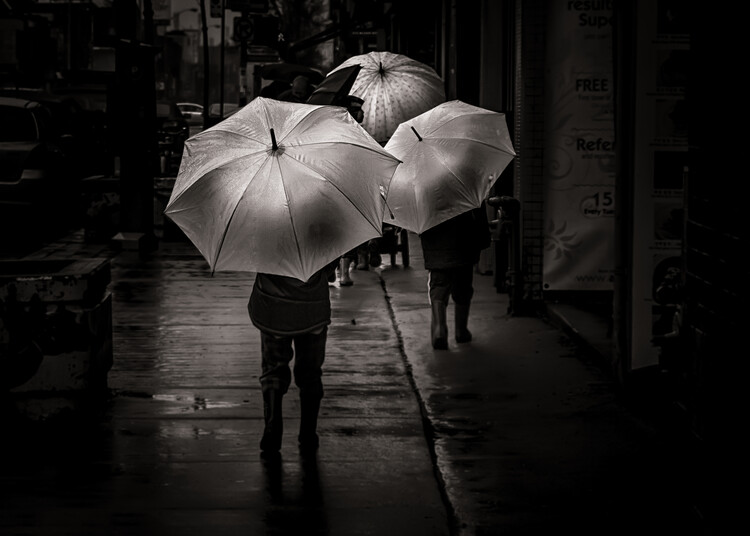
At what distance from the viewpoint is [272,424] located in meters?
6.69

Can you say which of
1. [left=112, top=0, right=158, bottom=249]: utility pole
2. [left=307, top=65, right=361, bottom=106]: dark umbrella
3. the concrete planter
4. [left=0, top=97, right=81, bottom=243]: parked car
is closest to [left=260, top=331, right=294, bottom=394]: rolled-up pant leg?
the concrete planter

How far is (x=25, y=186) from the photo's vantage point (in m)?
17.1

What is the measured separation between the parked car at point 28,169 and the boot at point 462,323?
906 centimetres

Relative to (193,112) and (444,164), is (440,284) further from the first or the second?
(193,112)

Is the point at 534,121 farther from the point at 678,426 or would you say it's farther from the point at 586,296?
the point at 678,426

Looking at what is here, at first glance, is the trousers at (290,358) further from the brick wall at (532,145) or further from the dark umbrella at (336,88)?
the brick wall at (532,145)

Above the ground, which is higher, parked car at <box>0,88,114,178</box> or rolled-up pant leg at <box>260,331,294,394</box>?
parked car at <box>0,88,114,178</box>

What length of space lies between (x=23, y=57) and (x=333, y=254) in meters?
35.4

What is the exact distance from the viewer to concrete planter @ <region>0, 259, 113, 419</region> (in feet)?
23.3

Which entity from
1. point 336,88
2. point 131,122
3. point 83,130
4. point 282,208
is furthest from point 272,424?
point 83,130

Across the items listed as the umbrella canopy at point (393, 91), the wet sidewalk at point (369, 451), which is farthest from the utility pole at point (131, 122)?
the wet sidewalk at point (369, 451)

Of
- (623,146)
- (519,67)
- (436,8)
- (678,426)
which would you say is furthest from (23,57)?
(678,426)

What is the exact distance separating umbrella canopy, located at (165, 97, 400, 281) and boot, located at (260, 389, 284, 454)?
2.93ft

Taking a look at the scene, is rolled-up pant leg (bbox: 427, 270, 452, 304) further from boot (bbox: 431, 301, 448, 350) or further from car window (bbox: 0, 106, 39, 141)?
car window (bbox: 0, 106, 39, 141)
